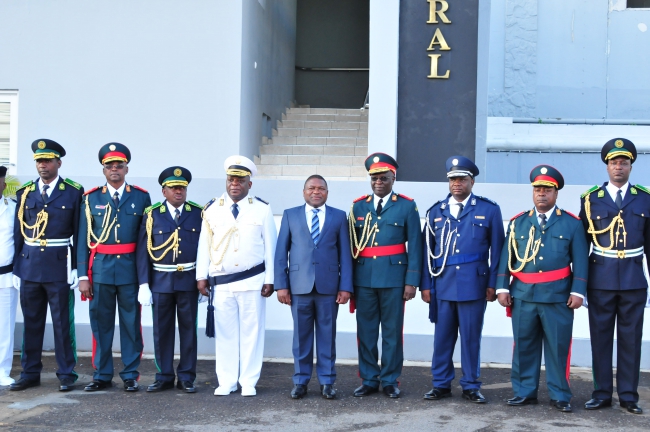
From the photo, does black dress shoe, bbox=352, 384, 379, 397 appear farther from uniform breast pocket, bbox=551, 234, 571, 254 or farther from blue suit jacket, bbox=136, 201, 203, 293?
uniform breast pocket, bbox=551, 234, 571, 254

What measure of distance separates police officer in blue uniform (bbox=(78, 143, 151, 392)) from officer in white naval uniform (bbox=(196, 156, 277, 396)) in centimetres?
62

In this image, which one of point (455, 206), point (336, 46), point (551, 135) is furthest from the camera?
point (336, 46)

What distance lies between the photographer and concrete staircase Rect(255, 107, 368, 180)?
10508 millimetres

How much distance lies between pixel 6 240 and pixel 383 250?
3193mm

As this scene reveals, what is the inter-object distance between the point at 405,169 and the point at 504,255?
2.95 m

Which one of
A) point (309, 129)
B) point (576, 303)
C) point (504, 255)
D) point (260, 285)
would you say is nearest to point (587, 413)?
point (576, 303)

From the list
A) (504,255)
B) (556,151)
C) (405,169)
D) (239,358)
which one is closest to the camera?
(504,255)

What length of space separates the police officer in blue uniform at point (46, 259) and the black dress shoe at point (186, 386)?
88cm

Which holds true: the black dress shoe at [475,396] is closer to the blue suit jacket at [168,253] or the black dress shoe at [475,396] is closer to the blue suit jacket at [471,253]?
the blue suit jacket at [471,253]

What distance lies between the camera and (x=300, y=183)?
830cm

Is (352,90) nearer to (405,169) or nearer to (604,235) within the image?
(405,169)

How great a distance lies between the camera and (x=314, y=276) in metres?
6.61

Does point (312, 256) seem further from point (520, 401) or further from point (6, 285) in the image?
point (6, 285)

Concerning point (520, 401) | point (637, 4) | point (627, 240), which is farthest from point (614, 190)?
point (637, 4)
